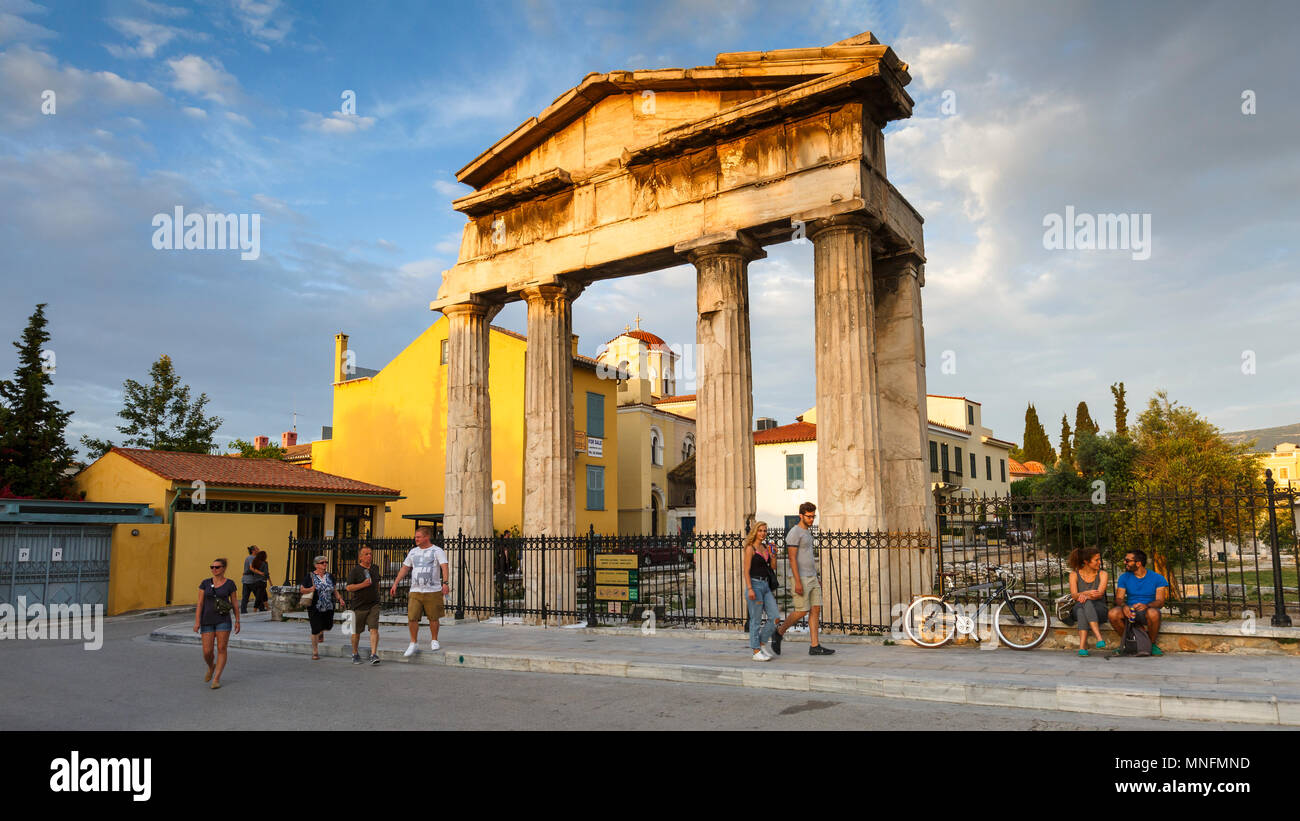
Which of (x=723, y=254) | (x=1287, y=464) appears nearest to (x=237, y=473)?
(x=723, y=254)

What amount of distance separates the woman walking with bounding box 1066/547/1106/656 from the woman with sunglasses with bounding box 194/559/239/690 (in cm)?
977

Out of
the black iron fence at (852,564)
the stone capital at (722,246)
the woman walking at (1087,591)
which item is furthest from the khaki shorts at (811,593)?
the stone capital at (722,246)

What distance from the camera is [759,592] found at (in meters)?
10.2

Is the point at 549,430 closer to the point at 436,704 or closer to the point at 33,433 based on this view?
the point at 436,704

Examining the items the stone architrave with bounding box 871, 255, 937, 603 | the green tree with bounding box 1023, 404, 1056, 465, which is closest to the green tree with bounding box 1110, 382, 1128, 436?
the green tree with bounding box 1023, 404, 1056, 465

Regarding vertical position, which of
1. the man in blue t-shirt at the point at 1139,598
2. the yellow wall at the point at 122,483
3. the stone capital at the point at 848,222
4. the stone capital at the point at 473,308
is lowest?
the man in blue t-shirt at the point at 1139,598

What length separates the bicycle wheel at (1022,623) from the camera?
10266mm

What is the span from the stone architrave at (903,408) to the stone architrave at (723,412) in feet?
7.49

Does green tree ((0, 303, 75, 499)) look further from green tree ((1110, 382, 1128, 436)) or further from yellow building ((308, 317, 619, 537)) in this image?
green tree ((1110, 382, 1128, 436))

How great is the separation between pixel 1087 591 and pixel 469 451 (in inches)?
458

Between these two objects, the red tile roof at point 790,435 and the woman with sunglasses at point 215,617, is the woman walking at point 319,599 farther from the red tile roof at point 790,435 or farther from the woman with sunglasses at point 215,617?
the red tile roof at point 790,435

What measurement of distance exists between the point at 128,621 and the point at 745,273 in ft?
54.6

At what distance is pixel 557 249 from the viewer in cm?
1642
